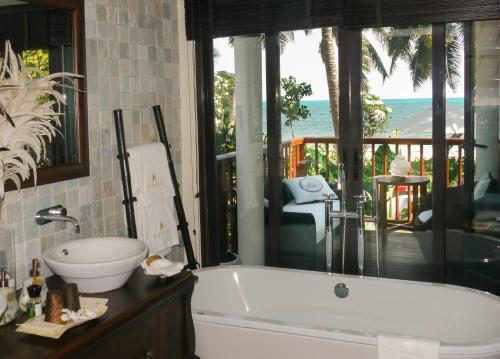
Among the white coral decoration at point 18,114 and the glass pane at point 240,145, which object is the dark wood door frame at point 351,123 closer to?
the glass pane at point 240,145

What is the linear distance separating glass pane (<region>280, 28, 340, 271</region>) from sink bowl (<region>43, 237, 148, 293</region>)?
135cm

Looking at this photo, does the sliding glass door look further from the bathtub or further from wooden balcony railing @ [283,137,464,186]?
the bathtub

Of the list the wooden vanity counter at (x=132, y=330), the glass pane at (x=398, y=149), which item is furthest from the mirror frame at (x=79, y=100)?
the glass pane at (x=398, y=149)

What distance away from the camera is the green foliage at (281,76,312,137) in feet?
12.1

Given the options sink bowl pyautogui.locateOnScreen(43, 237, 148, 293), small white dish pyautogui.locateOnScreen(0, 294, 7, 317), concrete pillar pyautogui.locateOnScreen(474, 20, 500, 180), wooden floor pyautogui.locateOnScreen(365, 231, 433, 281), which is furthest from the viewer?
wooden floor pyautogui.locateOnScreen(365, 231, 433, 281)

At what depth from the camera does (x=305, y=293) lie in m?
3.38

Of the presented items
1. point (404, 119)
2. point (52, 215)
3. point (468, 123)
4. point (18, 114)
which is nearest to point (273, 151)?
point (404, 119)

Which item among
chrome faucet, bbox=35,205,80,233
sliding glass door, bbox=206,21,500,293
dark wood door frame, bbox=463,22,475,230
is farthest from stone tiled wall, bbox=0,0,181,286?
dark wood door frame, bbox=463,22,475,230

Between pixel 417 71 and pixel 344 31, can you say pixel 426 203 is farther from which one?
pixel 344 31

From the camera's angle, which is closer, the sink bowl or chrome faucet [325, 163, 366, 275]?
the sink bowl

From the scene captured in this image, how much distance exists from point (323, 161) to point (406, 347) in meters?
1.51

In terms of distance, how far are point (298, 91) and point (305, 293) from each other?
3.96 feet

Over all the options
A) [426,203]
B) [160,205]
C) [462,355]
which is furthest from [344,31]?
[462,355]

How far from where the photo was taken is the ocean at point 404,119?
336 centimetres
